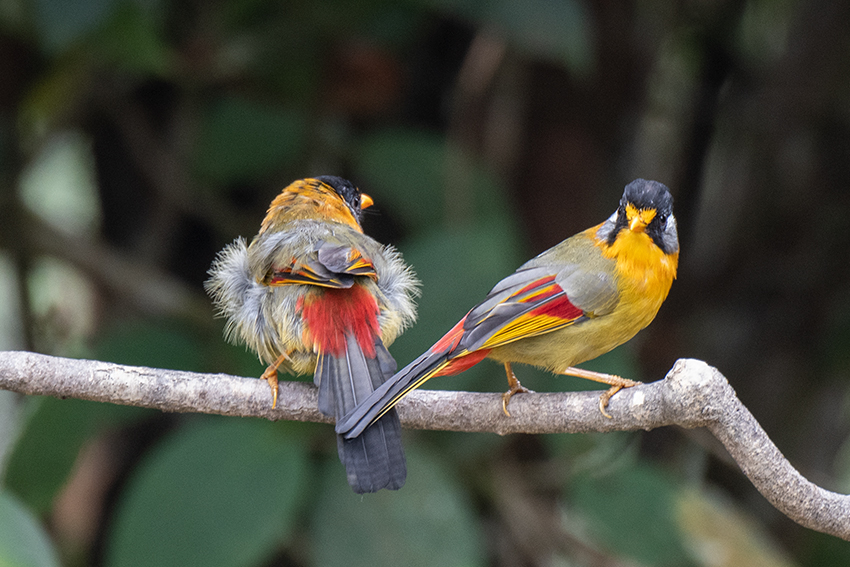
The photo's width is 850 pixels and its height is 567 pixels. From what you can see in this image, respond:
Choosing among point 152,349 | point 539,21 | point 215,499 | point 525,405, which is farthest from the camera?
point 152,349

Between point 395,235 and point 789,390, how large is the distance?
2.00 m

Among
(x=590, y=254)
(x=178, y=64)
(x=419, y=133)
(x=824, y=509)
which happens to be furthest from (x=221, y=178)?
(x=824, y=509)

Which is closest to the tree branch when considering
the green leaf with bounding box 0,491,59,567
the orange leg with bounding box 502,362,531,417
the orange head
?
the orange leg with bounding box 502,362,531,417

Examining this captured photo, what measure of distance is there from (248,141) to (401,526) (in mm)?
1660

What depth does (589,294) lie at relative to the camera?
6.57 ft

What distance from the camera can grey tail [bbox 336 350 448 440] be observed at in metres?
1.69

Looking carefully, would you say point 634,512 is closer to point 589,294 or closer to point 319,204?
point 589,294

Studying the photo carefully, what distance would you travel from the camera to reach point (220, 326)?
3486 mm

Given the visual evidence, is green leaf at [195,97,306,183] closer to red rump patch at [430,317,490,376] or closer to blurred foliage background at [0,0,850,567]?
blurred foliage background at [0,0,850,567]

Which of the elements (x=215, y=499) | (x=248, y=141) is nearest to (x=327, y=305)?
(x=215, y=499)

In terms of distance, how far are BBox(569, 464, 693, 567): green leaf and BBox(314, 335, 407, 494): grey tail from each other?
1509mm

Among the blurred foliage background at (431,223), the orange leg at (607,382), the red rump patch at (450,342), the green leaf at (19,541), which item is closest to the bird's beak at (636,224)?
the orange leg at (607,382)

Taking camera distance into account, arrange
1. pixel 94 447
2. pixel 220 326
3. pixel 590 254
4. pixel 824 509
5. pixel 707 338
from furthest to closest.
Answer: pixel 707 338 → pixel 94 447 → pixel 220 326 → pixel 590 254 → pixel 824 509

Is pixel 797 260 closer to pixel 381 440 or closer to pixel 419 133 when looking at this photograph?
pixel 419 133
